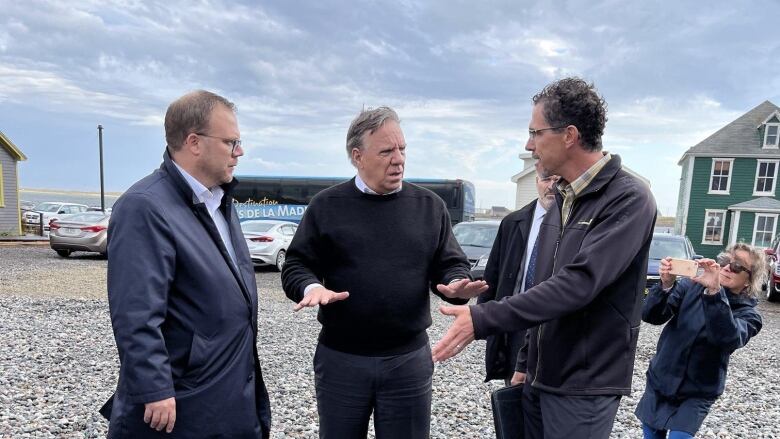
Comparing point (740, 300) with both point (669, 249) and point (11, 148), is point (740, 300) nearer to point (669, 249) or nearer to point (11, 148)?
point (669, 249)

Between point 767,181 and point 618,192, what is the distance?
2818 centimetres

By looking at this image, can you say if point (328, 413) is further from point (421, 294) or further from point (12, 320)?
point (12, 320)

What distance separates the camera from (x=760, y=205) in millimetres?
22531

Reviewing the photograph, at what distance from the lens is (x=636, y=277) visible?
5.61ft

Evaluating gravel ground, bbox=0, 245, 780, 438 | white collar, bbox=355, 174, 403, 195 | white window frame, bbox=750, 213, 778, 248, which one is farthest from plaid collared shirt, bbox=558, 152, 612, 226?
white window frame, bbox=750, 213, 778, 248

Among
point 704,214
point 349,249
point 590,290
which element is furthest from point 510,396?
point 704,214

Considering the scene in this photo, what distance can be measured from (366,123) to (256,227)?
11566 mm

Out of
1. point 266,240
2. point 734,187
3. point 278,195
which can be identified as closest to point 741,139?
point 734,187

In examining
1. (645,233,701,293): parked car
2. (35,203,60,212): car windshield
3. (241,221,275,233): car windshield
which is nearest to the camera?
(645,233,701,293): parked car

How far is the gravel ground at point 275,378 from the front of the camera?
367cm

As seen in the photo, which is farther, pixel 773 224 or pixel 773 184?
pixel 773 184

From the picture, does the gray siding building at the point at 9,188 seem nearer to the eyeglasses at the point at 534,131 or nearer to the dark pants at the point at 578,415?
the eyeglasses at the point at 534,131

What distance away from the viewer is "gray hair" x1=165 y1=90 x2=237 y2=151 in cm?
184

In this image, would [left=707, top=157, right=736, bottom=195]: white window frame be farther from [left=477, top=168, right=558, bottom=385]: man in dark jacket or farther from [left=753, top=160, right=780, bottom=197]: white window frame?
[left=477, top=168, right=558, bottom=385]: man in dark jacket
